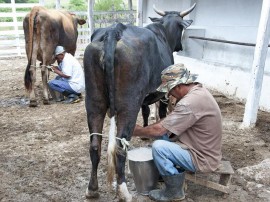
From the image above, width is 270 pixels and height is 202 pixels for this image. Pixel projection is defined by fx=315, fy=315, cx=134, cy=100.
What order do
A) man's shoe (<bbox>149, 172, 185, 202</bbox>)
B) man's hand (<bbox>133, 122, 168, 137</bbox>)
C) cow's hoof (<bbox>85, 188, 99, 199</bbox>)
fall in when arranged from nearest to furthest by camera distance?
man's hand (<bbox>133, 122, 168, 137</bbox>)
man's shoe (<bbox>149, 172, 185, 202</bbox>)
cow's hoof (<bbox>85, 188, 99, 199</bbox>)

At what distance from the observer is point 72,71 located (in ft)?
21.6

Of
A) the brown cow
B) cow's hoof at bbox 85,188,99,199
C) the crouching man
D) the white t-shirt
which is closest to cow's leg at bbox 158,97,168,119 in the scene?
the crouching man

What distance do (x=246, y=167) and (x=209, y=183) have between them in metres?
0.93

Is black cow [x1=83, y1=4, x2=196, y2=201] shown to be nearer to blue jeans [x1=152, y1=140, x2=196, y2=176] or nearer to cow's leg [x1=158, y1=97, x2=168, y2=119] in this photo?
blue jeans [x1=152, y1=140, x2=196, y2=176]

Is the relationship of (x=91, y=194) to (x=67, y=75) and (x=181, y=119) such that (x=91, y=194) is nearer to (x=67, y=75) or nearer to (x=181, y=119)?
(x=181, y=119)

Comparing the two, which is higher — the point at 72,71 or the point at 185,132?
the point at 185,132

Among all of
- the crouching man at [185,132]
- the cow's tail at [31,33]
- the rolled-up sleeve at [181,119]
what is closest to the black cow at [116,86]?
the crouching man at [185,132]

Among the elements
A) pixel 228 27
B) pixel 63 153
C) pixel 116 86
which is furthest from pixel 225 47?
pixel 116 86

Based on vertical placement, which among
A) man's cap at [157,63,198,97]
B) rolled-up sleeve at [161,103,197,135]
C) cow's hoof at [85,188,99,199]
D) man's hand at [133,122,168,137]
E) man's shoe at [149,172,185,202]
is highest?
man's cap at [157,63,198,97]

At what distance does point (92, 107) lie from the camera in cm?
316

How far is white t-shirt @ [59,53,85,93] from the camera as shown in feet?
21.4

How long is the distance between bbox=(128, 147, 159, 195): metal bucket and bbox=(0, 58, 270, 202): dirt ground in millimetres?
132

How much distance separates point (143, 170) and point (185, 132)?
0.59 metres

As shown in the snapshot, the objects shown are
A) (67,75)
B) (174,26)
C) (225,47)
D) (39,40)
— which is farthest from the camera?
(225,47)
